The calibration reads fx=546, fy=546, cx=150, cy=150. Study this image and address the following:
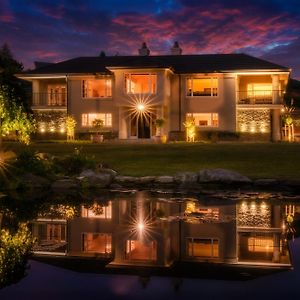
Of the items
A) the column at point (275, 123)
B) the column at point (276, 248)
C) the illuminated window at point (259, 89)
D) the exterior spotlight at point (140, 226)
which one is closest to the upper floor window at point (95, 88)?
the illuminated window at point (259, 89)

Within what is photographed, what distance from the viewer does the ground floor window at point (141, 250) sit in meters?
8.67

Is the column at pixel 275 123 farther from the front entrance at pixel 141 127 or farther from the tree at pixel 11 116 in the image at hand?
the tree at pixel 11 116

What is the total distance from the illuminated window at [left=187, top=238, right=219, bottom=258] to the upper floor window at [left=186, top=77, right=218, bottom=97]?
34753 millimetres

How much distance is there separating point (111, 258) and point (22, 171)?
39.0 feet

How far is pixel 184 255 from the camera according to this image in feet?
29.0

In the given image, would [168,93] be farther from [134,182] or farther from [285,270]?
[285,270]

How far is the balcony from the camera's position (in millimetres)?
46719

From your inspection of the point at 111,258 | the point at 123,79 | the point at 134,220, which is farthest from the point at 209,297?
the point at 123,79

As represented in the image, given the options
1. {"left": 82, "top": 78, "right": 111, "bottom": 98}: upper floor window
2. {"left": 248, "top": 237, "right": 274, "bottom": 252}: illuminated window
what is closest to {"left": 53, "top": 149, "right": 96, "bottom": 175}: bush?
{"left": 248, "top": 237, "right": 274, "bottom": 252}: illuminated window

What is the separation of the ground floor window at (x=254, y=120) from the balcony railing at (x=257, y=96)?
2.60 feet

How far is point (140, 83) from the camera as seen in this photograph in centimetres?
4375

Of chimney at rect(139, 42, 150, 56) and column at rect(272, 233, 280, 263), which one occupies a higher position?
chimney at rect(139, 42, 150, 56)

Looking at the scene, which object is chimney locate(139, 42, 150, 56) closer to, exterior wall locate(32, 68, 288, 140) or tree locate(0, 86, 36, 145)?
exterior wall locate(32, 68, 288, 140)

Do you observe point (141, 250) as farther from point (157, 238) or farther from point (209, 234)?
point (209, 234)
